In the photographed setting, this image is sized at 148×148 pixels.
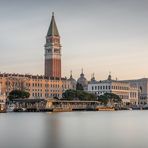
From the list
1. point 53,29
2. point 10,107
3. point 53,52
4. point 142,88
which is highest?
point 53,29

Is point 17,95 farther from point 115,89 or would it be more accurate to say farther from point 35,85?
point 115,89

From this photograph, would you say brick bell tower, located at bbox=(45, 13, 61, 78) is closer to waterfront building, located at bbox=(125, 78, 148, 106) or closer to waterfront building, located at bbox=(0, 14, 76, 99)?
waterfront building, located at bbox=(0, 14, 76, 99)

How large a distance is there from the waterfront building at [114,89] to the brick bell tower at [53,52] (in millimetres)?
15573

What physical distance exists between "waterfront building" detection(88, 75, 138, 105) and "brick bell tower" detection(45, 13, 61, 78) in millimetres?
15573

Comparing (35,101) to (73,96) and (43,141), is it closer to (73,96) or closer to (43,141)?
(73,96)

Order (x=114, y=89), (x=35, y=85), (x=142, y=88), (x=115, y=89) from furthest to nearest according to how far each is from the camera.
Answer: (x=142, y=88) → (x=115, y=89) → (x=114, y=89) → (x=35, y=85)

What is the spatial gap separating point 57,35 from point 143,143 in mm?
124438

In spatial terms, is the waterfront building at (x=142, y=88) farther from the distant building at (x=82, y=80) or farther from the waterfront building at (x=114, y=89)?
the distant building at (x=82, y=80)

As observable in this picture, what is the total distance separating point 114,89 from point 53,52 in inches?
938

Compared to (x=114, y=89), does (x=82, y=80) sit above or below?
above

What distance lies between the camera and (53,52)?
148 m

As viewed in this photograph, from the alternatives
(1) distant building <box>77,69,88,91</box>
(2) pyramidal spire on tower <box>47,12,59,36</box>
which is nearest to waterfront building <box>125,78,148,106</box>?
(1) distant building <box>77,69,88,91</box>

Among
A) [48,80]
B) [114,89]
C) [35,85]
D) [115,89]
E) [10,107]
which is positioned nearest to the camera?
[10,107]

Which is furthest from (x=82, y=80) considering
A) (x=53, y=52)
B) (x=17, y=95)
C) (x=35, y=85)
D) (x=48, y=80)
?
(x=17, y=95)
